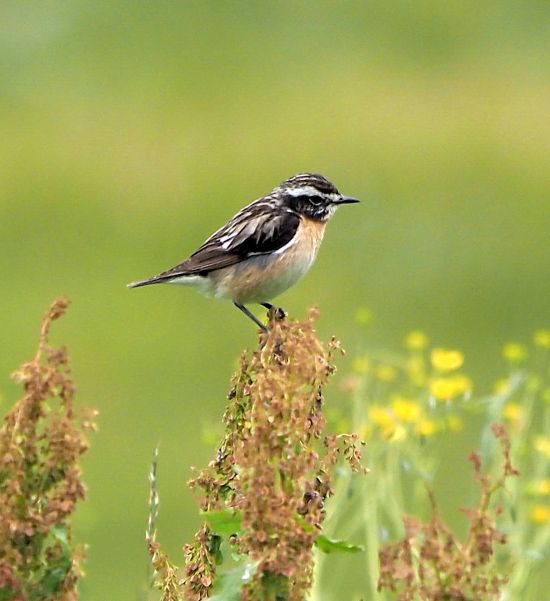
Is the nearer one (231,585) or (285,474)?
(285,474)

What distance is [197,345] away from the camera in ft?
49.3

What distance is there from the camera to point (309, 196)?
7.97 m

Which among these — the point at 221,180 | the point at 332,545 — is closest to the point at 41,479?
the point at 332,545

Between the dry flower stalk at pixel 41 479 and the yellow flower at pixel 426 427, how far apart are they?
4286 millimetres

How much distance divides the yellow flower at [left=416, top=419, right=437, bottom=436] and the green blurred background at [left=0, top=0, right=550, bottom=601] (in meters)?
2.40

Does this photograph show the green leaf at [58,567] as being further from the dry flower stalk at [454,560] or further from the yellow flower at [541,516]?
the yellow flower at [541,516]

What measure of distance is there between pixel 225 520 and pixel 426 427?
4.38 meters

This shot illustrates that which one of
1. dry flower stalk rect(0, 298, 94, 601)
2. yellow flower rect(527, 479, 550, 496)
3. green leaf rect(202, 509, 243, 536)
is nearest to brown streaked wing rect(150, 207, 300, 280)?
yellow flower rect(527, 479, 550, 496)

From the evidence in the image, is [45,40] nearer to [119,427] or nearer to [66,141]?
[66,141]

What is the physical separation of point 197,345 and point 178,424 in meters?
1.79

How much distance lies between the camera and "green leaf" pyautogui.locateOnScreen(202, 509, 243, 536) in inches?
146

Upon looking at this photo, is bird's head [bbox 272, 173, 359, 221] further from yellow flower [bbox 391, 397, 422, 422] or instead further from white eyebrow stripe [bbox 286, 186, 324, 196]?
yellow flower [bbox 391, 397, 422, 422]

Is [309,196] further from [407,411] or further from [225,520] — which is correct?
[225,520]

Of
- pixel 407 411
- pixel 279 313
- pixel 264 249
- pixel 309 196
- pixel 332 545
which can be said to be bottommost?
pixel 332 545
